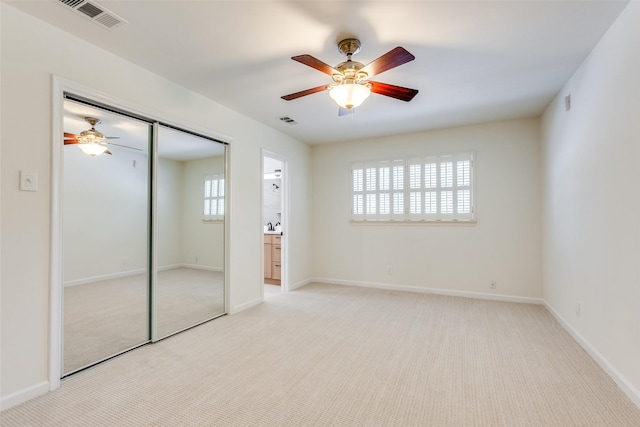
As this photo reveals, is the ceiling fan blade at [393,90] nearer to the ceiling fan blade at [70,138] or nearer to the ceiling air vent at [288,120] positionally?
the ceiling air vent at [288,120]

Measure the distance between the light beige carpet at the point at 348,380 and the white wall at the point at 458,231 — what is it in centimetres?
105

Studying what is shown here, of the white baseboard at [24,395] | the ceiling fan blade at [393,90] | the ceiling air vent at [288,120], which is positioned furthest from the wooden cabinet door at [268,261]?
the ceiling fan blade at [393,90]

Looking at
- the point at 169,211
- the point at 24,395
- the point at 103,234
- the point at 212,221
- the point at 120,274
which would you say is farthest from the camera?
the point at 212,221

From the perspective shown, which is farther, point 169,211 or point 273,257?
point 273,257

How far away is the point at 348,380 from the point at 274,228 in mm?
4250

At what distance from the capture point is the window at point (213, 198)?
3.63 metres

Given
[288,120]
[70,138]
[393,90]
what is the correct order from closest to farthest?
[70,138], [393,90], [288,120]

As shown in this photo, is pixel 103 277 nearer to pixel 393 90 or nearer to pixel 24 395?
pixel 24 395

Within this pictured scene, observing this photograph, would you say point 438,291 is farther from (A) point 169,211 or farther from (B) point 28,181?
(B) point 28,181

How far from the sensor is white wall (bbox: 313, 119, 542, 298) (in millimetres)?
4301

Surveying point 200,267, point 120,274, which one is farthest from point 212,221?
point 120,274

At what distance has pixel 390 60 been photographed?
2115mm

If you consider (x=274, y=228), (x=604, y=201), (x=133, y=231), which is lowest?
(x=274, y=228)

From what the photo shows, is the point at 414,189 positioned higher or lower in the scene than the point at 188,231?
higher
